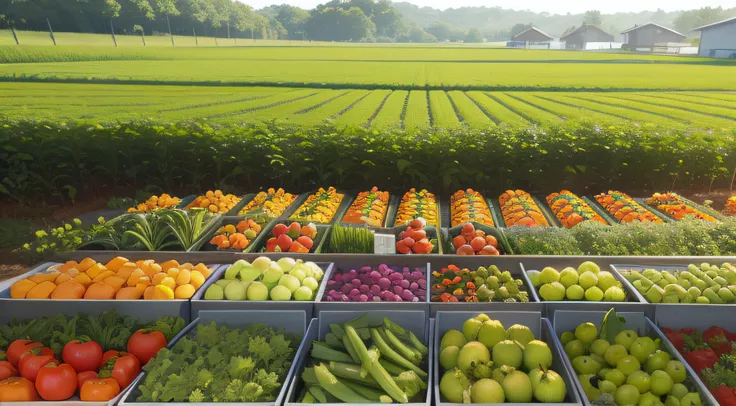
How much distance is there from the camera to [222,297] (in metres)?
3.22

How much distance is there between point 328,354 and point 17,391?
1440 millimetres

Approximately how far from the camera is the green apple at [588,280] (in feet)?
10.7

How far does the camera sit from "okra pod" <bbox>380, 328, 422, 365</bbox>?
257 centimetres

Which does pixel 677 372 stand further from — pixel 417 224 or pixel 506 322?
pixel 417 224

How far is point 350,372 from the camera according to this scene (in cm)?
239

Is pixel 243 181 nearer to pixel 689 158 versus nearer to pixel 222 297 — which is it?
pixel 222 297

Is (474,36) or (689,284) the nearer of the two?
(689,284)

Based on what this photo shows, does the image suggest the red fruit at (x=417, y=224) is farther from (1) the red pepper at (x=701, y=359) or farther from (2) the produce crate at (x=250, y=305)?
(1) the red pepper at (x=701, y=359)

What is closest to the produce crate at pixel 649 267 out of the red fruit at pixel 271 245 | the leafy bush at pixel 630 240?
the leafy bush at pixel 630 240

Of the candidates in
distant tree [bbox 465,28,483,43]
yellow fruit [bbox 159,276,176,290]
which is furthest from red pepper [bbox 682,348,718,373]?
distant tree [bbox 465,28,483,43]

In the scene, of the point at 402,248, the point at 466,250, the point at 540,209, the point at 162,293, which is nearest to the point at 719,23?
the point at 540,209

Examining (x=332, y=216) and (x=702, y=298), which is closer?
(x=702, y=298)

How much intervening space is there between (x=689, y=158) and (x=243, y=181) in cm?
618

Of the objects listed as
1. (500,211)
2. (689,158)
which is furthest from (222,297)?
(689,158)
